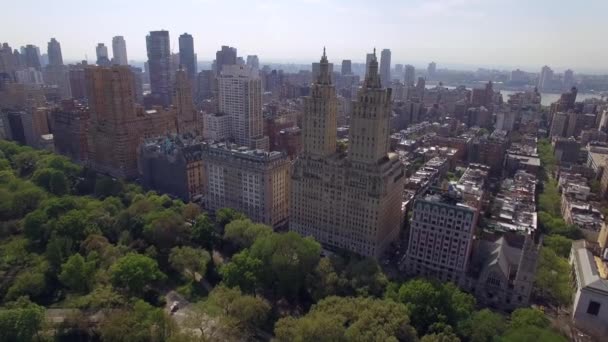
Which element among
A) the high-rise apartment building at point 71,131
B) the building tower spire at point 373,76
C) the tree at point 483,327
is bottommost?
the tree at point 483,327

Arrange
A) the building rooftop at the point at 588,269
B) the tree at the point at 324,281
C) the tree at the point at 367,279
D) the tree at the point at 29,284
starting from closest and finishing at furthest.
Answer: the building rooftop at the point at 588,269, the tree at the point at 29,284, the tree at the point at 367,279, the tree at the point at 324,281

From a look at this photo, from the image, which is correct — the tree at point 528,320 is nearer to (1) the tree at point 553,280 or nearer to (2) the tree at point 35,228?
(1) the tree at point 553,280

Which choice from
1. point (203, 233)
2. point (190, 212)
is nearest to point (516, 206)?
point (203, 233)

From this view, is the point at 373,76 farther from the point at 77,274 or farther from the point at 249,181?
the point at 77,274

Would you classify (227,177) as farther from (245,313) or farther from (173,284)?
(245,313)

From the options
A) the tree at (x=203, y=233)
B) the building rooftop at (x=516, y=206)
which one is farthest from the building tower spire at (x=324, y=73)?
the building rooftop at (x=516, y=206)

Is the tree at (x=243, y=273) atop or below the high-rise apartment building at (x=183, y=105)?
below

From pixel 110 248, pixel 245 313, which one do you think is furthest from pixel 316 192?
pixel 110 248
